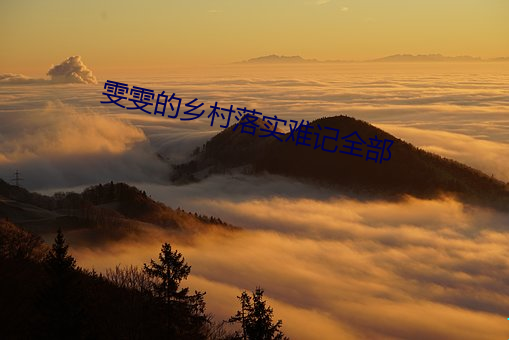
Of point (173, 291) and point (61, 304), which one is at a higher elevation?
point (173, 291)

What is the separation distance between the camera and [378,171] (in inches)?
6708

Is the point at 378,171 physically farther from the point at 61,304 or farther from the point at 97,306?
the point at 61,304

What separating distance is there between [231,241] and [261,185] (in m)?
57.8

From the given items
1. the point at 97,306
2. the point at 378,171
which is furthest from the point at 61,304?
the point at 378,171

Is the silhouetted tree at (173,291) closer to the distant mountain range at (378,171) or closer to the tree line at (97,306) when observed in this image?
the tree line at (97,306)

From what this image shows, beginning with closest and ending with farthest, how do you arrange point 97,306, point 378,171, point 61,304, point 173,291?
point 61,304 < point 173,291 < point 97,306 < point 378,171

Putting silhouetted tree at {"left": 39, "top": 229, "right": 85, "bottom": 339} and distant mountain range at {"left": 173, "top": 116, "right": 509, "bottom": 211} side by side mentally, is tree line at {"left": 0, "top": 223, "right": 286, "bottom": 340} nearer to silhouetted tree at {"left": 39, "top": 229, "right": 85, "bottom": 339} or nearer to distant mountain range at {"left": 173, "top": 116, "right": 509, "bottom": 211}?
silhouetted tree at {"left": 39, "top": 229, "right": 85, "bottom": 339}

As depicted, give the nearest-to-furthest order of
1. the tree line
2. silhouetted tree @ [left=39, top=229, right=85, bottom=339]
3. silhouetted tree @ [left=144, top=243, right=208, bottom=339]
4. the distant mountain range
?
silhouetted tree @ [left=39, top=229, right=85, bottom=339]
the tree line
silhouetted tree @ [left=144, top=243, right=208, bottom=339]
the distant mountain range

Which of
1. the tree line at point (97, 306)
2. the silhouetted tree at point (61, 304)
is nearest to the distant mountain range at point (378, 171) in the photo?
the tree line at point (97, 306)

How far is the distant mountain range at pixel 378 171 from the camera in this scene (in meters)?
164

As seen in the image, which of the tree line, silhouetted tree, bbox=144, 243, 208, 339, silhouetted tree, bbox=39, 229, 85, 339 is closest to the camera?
silhouetted tree, bbox=39, 229, 85, 339

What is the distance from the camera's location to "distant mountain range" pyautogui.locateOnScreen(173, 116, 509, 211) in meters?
164

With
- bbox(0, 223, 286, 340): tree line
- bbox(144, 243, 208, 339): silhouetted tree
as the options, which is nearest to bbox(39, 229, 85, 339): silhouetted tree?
bbox(0, 223, 286, 340): tree line

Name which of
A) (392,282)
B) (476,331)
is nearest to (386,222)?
(392,282)
